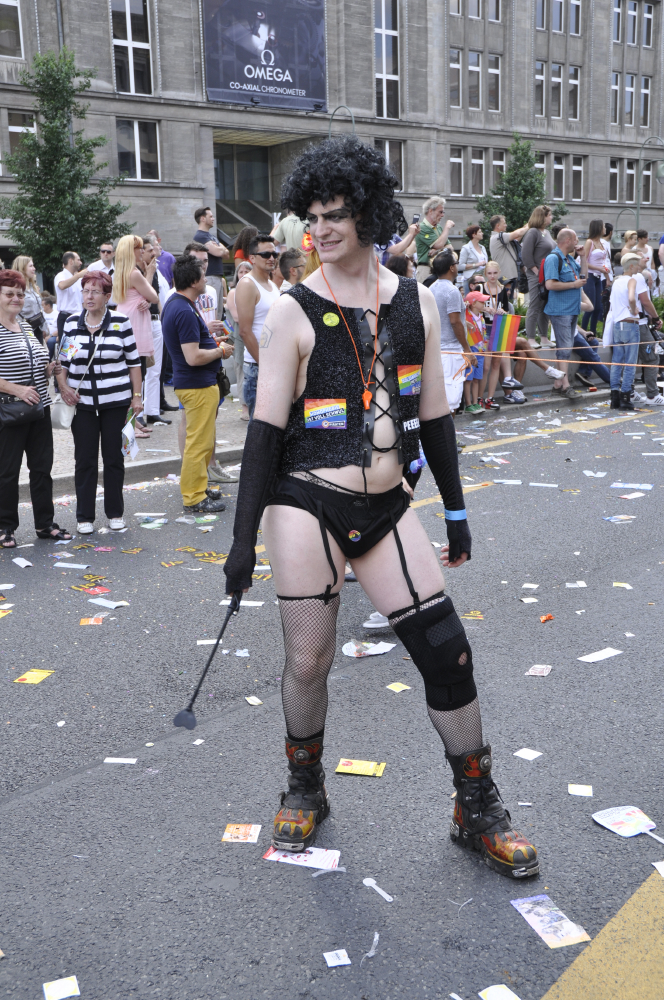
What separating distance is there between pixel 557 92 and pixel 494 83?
4.72 m

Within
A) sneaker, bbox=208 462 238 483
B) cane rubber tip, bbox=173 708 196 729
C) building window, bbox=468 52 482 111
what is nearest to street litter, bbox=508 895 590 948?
cane rubber tip, bbox=173 708 196 729

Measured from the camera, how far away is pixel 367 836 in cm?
311

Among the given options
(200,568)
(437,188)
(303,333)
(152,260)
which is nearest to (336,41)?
(437,188)

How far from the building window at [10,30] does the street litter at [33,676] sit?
35855mm

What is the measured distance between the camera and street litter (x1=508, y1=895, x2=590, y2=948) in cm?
258

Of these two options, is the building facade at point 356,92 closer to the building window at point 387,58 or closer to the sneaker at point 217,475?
the building window at point 387,58

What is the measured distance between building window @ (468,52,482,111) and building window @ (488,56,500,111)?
88 cm

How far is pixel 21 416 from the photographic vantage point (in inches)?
268

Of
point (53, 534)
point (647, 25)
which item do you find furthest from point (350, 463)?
point (647, 25)

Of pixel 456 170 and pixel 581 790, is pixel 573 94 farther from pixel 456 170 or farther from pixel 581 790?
pixel 581 790

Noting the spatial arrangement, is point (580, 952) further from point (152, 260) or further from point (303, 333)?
point (152, 260)

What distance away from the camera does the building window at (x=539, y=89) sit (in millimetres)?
52062

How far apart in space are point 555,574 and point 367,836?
3.11 m

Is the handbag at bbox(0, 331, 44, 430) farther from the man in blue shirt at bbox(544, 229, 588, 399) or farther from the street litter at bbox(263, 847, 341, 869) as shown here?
the man in blue shirt at bbox(544, 229, 588, 399)
